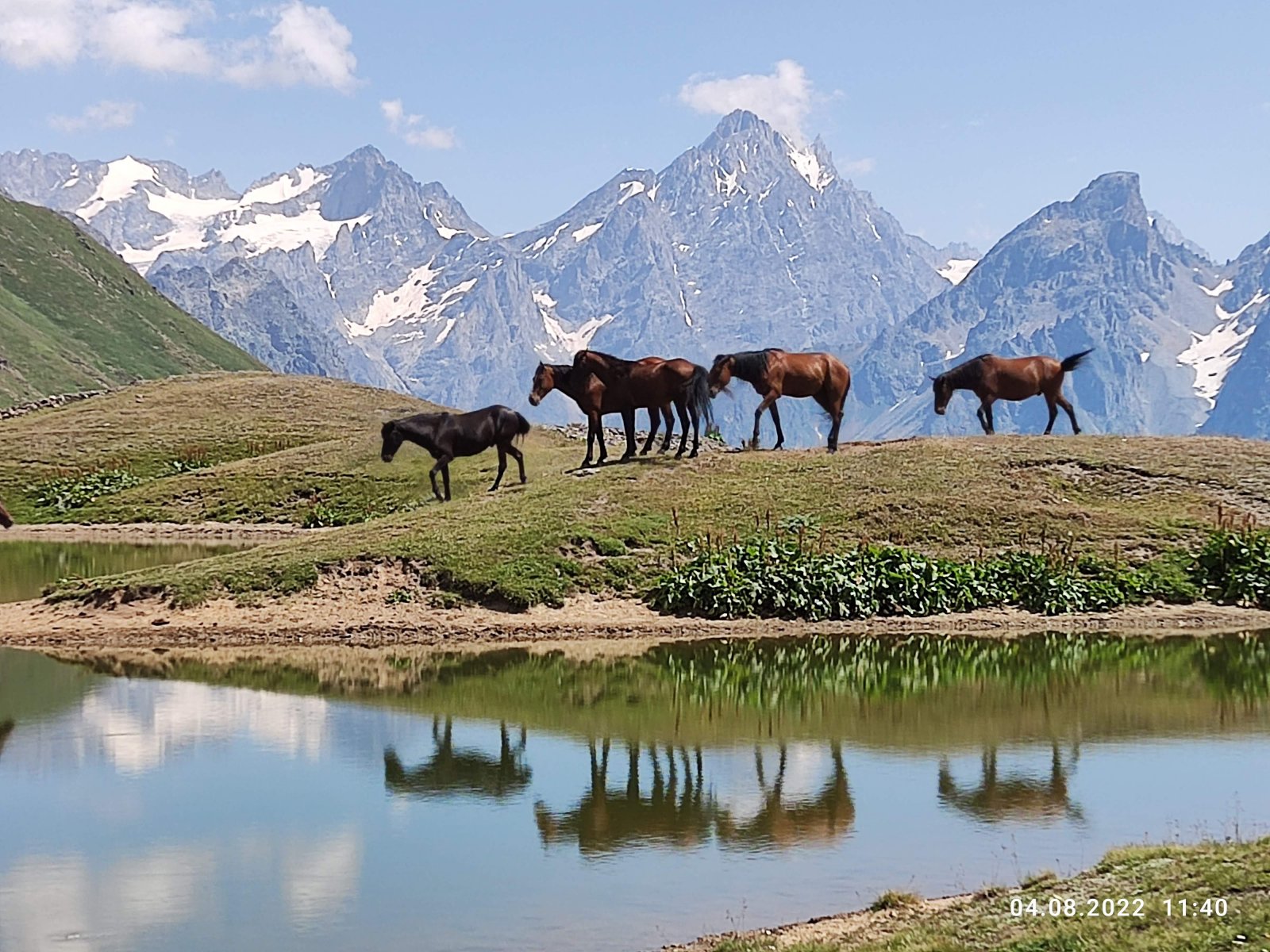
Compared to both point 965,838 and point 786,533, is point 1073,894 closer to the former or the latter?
point 965,838

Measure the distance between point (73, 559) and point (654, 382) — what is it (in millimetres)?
16518

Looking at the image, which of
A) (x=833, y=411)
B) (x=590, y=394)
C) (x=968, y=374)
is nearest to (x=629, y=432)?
(x=590, y=394)

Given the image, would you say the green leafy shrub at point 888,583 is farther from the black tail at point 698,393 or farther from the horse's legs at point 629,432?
the horse's legs at point 629,432

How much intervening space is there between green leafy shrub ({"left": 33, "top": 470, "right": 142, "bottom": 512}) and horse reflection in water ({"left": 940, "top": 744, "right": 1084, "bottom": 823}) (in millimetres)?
43809

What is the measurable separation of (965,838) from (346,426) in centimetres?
5884

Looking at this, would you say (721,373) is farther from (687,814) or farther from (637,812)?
(687,814)

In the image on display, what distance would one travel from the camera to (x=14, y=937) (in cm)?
1241

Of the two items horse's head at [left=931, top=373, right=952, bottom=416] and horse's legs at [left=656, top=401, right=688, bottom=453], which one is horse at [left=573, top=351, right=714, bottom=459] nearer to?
horse's legs at [left=656, top=401, right=688, bottom=453]

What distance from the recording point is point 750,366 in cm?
3653

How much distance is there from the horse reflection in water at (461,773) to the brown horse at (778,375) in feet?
54.8

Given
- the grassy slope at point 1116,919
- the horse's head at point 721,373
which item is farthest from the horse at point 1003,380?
the grassy slope at point 1116,919

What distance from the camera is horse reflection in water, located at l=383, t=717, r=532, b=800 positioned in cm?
1756

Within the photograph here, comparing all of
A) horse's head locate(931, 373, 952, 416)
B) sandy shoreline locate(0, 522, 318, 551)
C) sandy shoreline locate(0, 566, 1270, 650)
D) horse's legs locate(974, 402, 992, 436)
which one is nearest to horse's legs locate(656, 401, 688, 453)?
horse's head locate(931, 373, 952, 416)

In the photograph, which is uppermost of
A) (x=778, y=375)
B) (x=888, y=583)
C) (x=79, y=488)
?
(x=778, y=375)
